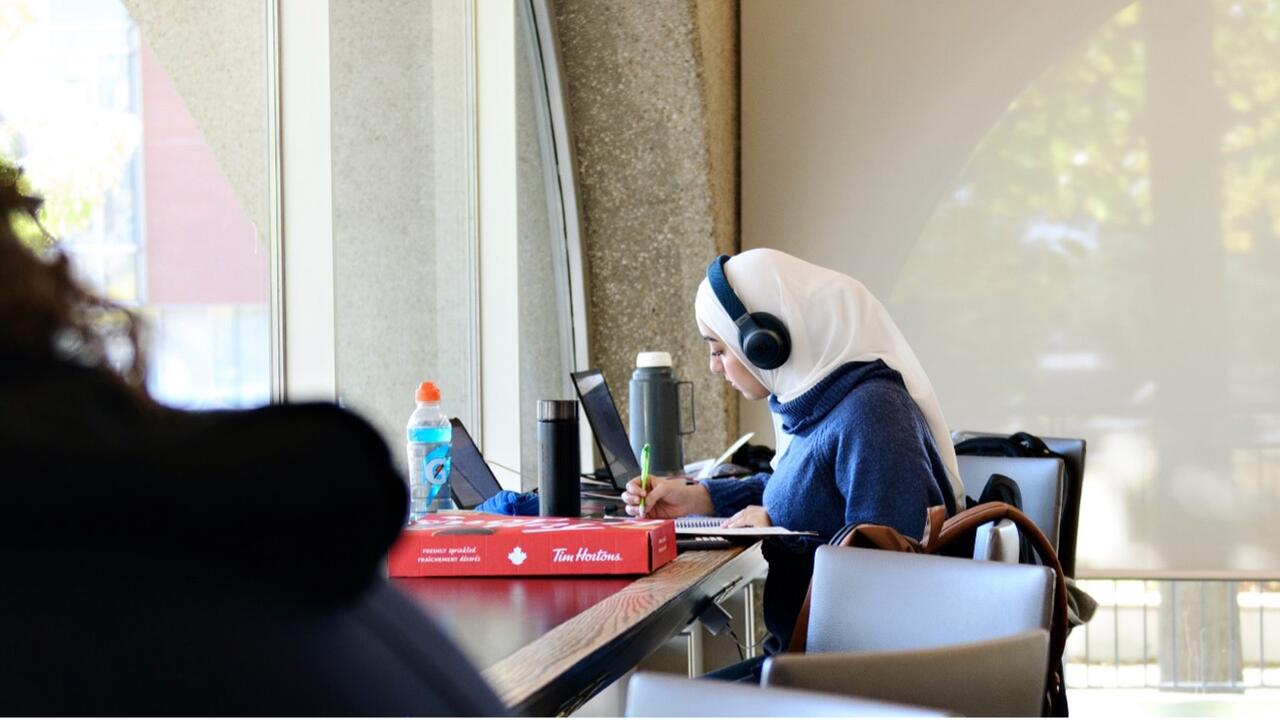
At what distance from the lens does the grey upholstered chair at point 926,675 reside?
42.9 inches

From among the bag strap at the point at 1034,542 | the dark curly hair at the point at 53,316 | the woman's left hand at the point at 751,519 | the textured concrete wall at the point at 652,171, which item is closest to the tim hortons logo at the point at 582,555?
the bag strap at the point at 1034,542

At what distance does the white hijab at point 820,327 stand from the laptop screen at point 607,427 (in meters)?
0.54

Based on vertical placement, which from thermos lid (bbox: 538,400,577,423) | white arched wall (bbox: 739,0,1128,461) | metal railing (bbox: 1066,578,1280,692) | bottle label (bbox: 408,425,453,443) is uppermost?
white arched wall (bbox: 739,0,1128,461)

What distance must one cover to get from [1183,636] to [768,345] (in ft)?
10.3

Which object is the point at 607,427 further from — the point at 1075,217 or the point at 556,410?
the point at 1075,217

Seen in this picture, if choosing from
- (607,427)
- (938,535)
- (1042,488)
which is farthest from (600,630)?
(607,427)

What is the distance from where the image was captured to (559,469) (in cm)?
200

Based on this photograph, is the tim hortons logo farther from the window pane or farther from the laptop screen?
the laptop screen

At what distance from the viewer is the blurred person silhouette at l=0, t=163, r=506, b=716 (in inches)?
18.4

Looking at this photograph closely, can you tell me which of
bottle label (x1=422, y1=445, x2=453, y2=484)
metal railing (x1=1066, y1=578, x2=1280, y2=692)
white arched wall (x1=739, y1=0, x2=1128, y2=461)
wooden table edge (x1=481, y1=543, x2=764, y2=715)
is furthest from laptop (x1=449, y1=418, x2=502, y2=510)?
metal railing (x1=1066, y1=578, x2=1280, y2=692)

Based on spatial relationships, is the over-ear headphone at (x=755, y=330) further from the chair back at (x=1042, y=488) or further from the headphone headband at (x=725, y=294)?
the chair back at (x=1042, y=488)

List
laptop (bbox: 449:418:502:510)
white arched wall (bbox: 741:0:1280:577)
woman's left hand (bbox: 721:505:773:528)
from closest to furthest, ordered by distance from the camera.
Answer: woman's left hand (bbox: 721:505:773:528)
laptop (bbox: 449:418:502:510)
white arched wall (bbox: 741:0:1280:577)

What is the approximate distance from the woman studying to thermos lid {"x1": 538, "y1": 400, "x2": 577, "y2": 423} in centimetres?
42

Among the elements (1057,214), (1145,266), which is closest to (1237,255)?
(1145,266)
